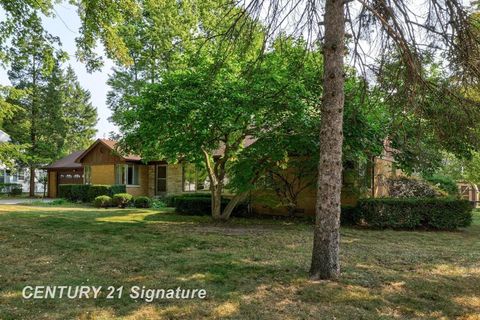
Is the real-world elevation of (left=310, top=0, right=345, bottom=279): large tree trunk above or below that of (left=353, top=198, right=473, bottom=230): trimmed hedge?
above

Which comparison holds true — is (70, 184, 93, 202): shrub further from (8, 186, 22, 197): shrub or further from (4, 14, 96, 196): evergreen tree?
(8, 186, 22, 197): shrub

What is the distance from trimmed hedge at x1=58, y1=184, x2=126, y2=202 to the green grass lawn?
491 inches

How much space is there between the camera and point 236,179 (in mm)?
12156

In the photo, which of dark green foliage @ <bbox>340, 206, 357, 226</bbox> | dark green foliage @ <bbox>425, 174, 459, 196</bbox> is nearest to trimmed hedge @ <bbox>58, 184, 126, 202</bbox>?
dark green foliage @ <bbox>340, 206, 357, 226</bbox>

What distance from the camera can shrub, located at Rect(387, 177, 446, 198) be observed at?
13922 mm

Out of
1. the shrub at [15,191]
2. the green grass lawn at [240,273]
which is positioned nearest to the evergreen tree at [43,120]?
the shrub at [15,191]

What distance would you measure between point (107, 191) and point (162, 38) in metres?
9.54

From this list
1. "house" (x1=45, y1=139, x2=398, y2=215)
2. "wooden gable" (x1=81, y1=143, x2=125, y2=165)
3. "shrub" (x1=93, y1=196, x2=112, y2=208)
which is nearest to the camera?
"shrub" (x1=93, y1=196, x2=112, y2=208)

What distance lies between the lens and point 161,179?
24859 mm

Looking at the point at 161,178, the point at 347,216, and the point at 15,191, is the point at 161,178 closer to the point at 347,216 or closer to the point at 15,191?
the point at 347,216

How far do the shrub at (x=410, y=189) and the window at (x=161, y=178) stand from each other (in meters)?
14.3

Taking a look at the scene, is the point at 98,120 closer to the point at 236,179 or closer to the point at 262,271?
the point at 236,179

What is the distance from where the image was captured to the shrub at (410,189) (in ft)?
45.7

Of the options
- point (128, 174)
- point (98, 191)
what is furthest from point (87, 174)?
point (98, 191)
